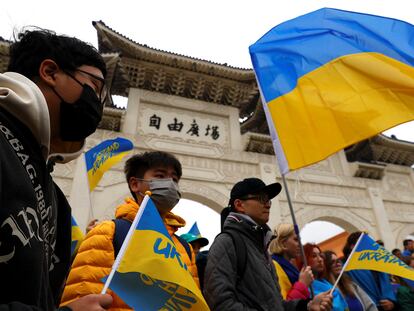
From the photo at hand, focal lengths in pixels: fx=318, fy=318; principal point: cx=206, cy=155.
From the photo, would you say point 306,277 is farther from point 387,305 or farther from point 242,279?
point 387,305

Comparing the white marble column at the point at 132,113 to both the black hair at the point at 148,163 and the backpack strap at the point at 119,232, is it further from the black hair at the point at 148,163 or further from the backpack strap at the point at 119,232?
the backpack strap at the point at 119,232

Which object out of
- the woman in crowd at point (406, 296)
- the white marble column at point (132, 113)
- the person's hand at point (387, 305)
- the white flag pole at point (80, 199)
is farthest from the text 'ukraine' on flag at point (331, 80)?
the white marble column at point (132, 113)

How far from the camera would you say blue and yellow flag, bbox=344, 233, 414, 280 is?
104 inches

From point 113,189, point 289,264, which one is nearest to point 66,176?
point 113,189

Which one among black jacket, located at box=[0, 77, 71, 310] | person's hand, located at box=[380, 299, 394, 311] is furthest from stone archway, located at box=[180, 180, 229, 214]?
black jacket, located at box=[0, 77, 71, 310]

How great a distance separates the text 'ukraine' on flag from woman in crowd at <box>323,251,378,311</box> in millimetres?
1408

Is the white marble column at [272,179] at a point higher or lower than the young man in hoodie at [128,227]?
higher

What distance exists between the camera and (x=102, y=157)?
4148mm

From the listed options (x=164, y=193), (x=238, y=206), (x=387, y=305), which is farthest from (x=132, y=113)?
(x=387, y=305)

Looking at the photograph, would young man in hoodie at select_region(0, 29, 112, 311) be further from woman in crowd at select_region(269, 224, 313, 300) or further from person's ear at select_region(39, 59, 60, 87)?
woman in crowd at select_region(269, 224, 313, 300)

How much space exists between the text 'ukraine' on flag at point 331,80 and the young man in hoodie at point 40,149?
150 cm

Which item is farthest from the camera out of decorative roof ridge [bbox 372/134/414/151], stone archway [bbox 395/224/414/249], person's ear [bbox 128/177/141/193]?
decorative roof ridge [bbox 372/134/414/151]

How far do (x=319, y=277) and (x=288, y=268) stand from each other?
1.96 feet

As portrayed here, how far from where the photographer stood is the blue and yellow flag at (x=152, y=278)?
1174 mm
